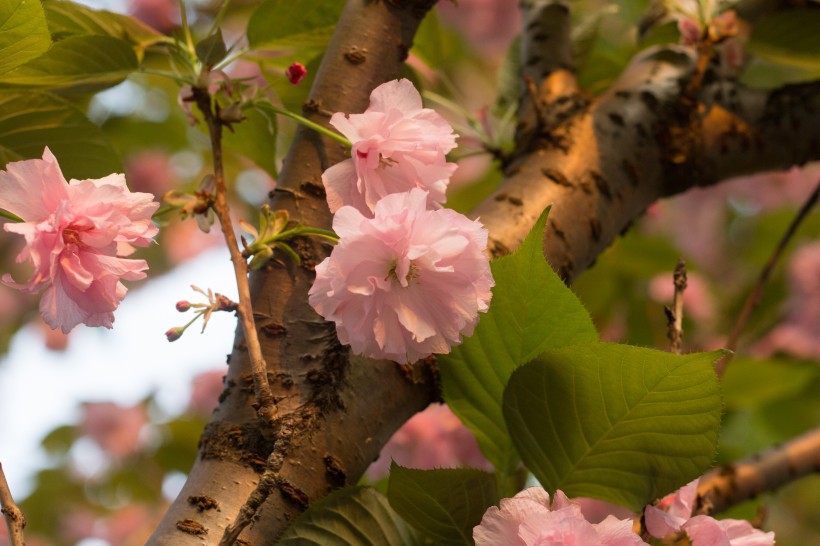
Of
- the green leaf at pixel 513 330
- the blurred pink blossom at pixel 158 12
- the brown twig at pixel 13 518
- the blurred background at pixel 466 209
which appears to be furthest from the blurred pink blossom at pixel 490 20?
the brown twig at pixel 13 518

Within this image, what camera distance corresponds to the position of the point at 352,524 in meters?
0.38

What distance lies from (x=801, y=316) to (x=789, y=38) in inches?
33.8

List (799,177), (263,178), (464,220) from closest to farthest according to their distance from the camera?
(464,220) → (263,178) → (799,177)

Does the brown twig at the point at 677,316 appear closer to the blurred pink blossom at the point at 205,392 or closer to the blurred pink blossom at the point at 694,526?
the blurred pink blossom at the point at 694,526

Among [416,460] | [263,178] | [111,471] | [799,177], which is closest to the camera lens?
[416,460]

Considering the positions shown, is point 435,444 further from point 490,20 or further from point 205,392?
point 490,20

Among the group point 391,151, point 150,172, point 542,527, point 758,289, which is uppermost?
point 391,151

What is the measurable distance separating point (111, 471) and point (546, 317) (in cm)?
164

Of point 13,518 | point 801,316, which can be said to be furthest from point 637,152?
point 801,316

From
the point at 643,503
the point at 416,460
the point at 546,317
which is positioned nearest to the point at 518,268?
the point at 546,317

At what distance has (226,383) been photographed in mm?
450

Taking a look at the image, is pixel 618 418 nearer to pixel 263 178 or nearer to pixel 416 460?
pixel 416 460

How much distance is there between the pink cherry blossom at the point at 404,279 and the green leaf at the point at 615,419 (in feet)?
0.16

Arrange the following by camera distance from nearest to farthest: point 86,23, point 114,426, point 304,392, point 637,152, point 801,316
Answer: point 304,392 < point 86,23 < point 637,152 < point 801,316 < point 114,426
